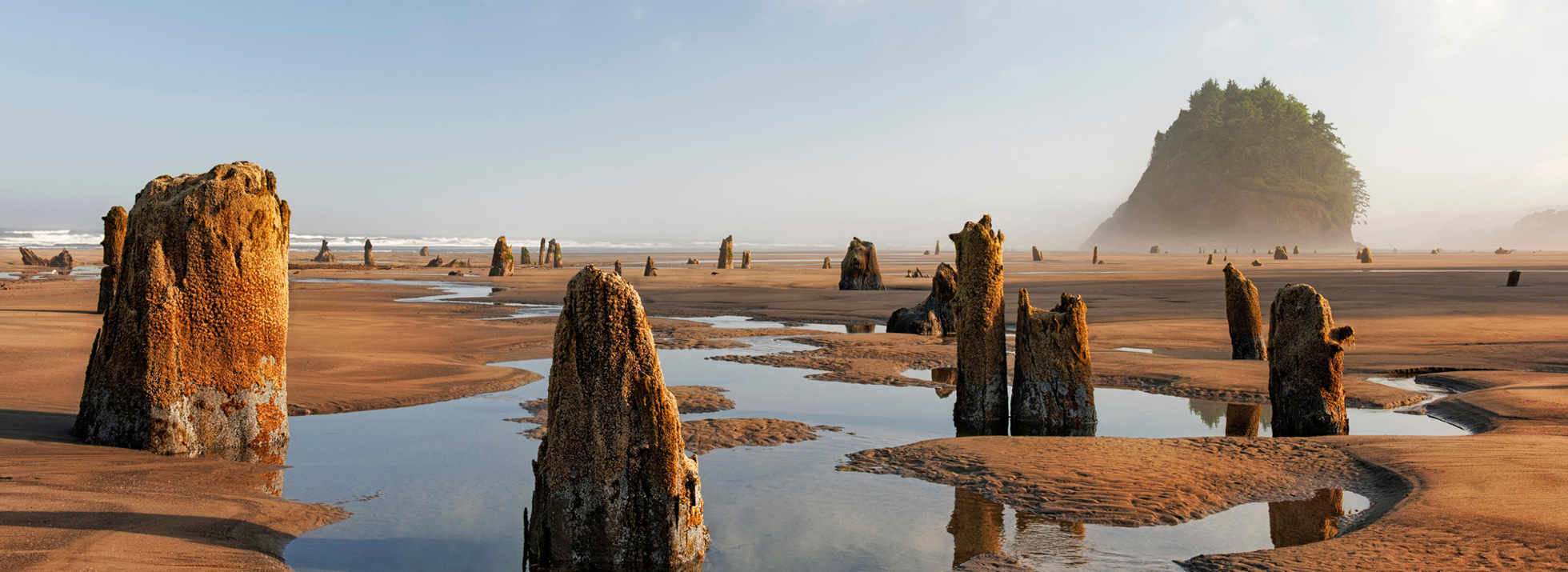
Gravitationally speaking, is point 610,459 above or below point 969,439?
A: above

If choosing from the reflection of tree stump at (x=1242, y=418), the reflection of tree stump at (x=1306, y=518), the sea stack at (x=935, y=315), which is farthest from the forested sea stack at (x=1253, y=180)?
the reflection of tree stump at (x=1306, y=518)

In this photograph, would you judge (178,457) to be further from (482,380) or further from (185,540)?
(482,380)

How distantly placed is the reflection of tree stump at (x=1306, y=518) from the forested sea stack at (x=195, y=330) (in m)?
7.73

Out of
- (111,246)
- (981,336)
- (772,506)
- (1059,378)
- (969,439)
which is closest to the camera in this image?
(772,506)

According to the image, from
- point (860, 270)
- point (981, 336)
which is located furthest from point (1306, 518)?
point (860, 270)

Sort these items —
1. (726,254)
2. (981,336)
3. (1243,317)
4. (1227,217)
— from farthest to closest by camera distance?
(1227,217), (726,254), (1243,317), (981,336)

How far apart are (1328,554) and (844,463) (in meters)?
3.80

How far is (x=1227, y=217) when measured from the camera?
4653 inches

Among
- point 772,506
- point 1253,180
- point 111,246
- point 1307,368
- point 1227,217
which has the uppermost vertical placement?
point 1253,180

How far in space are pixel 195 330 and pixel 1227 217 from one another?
12821cm

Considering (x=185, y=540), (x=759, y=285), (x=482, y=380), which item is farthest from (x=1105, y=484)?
(x=759, y=285)

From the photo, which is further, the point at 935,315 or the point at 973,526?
the point at 935,315

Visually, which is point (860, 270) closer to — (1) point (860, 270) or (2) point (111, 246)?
(1) point (860, 270)

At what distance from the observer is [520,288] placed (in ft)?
107
